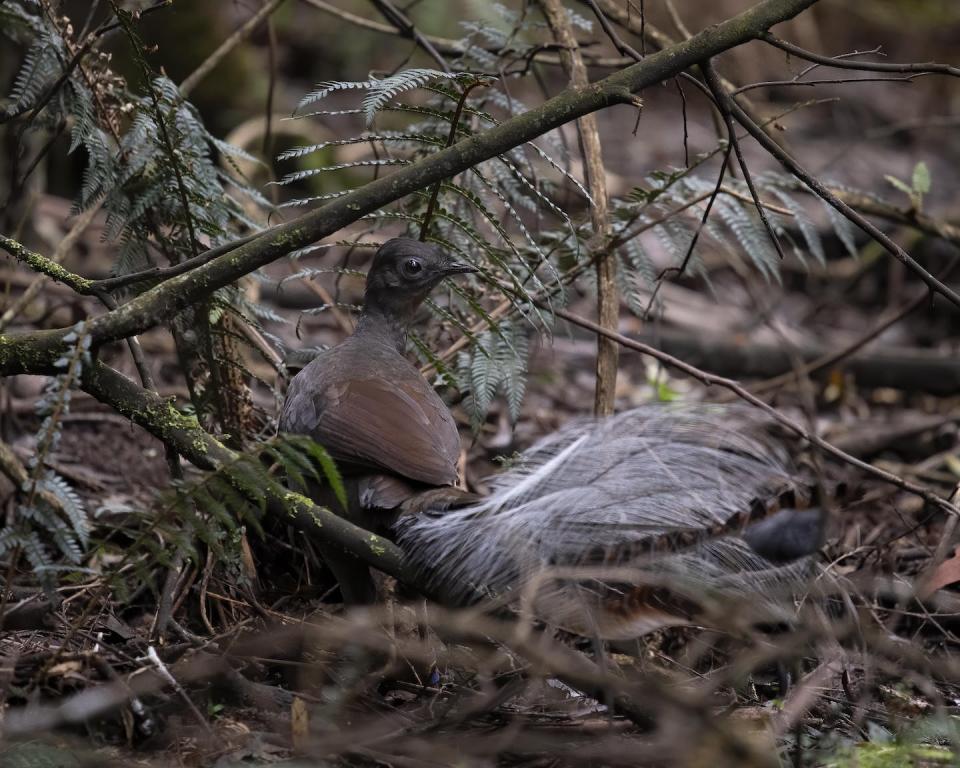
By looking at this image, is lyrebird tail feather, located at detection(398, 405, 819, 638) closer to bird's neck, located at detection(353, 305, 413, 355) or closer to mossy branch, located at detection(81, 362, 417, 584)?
mossy branch, located at detection(81, 362, 417, 584)

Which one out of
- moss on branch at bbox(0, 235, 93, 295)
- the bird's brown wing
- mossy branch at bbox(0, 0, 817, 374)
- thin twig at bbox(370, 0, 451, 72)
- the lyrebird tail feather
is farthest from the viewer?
thin twig at bbox(370, 0, 451, 72)

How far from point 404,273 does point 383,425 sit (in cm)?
87

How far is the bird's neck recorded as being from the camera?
4.23 meters

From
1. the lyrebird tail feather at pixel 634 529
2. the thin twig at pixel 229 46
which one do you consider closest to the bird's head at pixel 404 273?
the thin twig at pixel 229 46

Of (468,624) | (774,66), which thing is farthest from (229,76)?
(468,624)

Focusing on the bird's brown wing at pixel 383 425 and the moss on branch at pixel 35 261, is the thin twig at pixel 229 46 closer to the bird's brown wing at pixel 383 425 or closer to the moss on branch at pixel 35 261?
the moss on branch at pixel 35 261

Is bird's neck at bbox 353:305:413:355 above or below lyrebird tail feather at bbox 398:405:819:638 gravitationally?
above

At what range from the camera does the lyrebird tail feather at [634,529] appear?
2750mm

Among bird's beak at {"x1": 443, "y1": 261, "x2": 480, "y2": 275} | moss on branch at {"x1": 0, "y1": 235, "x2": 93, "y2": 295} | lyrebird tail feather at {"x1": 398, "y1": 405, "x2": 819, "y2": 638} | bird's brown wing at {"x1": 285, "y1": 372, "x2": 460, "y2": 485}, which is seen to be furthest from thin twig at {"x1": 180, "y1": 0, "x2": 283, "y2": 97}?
lyrebird tail feather at {"x1": 398, "y1": 405, "x2": 819, "y2": 638}

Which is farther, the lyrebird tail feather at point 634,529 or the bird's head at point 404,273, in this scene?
the bird's head at point 404,273

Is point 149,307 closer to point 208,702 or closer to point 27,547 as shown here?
point 27,547

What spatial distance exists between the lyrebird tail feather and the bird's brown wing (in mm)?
378

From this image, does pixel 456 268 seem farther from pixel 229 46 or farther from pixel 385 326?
pixel 229 46

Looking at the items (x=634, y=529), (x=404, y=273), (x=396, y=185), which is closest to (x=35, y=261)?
(x=396, y=185)
